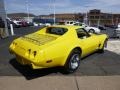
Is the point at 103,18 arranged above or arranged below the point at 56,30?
below

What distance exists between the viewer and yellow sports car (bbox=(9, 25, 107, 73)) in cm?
501

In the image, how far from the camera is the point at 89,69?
639 centimetres

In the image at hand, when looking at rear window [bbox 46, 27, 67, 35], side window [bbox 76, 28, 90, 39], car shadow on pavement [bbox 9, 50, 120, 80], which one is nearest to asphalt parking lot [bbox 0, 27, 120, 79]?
car shadow on pavement [bbox 9, 50, 120, 80]

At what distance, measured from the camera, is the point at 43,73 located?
5.95m

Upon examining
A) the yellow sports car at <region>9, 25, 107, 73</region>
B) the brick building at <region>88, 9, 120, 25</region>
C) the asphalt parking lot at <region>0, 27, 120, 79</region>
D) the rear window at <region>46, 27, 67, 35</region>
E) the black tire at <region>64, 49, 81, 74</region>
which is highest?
the rear window at <region>46, 27, 67, 35</region>

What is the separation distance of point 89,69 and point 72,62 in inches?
30.9

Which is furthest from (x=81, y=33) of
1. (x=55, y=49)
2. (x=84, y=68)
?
(x=55, y=49)

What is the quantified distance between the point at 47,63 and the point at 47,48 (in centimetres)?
41

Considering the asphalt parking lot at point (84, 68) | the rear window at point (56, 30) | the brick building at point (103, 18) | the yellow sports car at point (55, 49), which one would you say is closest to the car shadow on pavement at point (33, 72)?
the asphalt parking lot at point (84, 68)

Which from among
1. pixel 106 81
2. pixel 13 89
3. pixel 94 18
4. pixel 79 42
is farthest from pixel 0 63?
pixel 94 18

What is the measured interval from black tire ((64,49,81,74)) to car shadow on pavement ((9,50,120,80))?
0.16 metres

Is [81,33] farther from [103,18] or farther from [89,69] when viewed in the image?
[103,18]

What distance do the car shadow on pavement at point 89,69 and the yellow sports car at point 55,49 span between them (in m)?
0.41

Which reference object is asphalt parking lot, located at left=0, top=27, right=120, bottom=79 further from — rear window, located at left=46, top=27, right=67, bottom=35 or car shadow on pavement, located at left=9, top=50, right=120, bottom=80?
rear window, located at left=46, top=27, right=67, bottom=35
